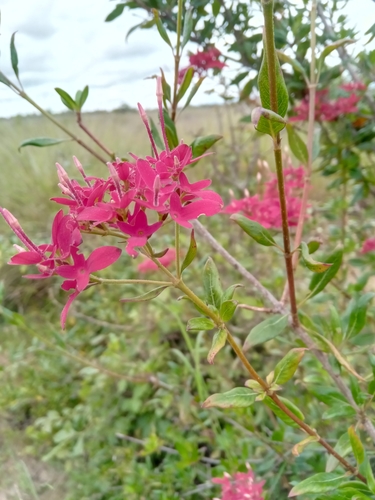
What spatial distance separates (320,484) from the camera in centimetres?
51

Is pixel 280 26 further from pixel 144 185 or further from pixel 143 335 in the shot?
pixel 143 335

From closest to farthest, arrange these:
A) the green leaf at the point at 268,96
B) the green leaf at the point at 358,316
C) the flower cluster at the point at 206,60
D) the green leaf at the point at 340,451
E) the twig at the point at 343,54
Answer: the green leaf at the point at 268,96 < the green leaf at the point at 340,451 < the green leaf at the point at 358,316 < the twig at the point at 343,54 < the flower cluster at the point at 206,60

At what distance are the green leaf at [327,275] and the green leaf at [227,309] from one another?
0.23m

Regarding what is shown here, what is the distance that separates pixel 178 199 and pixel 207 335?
3.90 ft

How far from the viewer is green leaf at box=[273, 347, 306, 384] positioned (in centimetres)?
48

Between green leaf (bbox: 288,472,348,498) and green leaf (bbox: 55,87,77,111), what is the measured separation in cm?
69

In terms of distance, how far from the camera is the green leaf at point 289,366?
0.48 meters

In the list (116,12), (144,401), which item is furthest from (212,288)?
(144,401)

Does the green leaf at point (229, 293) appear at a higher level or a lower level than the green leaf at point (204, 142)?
lower

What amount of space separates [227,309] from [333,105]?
0.89 meters

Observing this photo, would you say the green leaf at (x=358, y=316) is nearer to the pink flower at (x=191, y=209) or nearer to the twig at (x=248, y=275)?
the twig at (x=248, y=275)

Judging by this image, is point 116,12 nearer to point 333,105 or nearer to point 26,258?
point 333,105

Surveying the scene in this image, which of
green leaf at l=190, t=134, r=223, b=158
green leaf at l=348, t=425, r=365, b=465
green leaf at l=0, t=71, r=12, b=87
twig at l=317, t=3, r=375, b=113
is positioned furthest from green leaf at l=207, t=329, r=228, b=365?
twig at l=317, t=3, r=375, b=113

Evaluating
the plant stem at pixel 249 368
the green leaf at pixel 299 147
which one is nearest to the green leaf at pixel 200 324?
the plant stem at pixel 249 368
